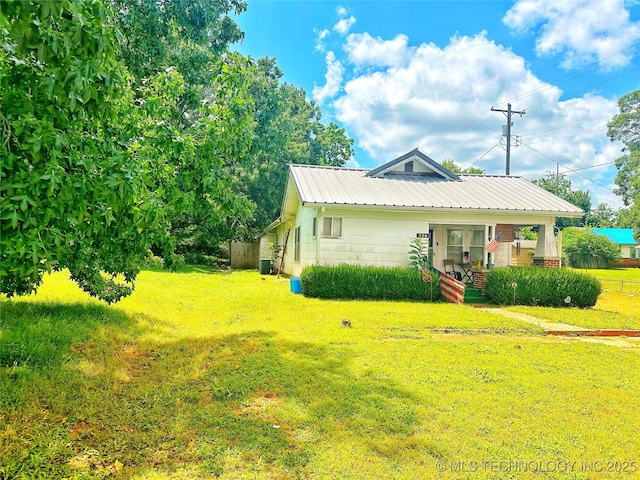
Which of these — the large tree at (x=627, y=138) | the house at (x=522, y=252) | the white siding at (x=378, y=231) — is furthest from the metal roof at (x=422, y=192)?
the large tree at (x=627, y=138)

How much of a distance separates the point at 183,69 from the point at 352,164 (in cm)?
2661

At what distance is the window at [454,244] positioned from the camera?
14.1m

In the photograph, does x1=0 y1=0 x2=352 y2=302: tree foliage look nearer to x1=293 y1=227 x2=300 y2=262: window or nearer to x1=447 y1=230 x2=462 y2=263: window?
x1=293 y1=227 x2=300 y2=262: window

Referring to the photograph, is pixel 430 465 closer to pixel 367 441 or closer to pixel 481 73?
pixel 367 441

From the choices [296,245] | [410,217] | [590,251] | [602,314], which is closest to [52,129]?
[410,217]

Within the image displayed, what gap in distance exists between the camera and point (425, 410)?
3.81 m

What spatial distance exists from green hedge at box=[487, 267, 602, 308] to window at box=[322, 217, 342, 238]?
4.86 metres

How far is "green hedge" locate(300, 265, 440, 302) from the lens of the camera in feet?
36.6

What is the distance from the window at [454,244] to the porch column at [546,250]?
2460mm

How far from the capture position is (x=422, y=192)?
13.4 meters

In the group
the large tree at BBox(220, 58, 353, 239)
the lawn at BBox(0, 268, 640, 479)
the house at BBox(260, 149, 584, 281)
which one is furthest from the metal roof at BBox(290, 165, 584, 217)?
the lawn at BBox(0, 268, 640, 479)

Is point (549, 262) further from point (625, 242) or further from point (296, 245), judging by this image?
point (625, 242)

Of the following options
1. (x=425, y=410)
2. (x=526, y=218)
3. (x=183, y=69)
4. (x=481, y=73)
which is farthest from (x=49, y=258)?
(x=481, y=73)

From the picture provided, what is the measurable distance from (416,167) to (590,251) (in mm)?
23621
